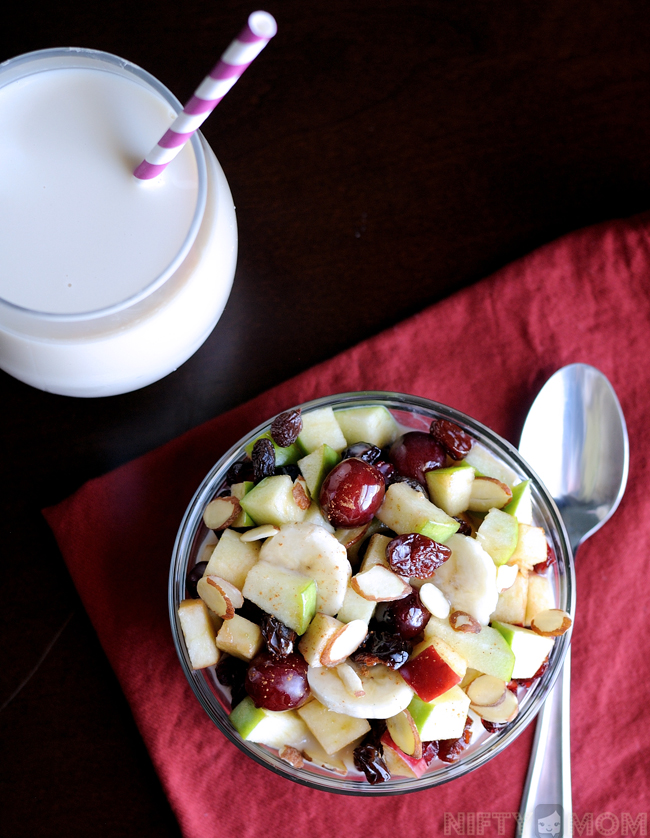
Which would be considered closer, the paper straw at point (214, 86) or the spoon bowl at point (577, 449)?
the paper straw at point (214, 86)

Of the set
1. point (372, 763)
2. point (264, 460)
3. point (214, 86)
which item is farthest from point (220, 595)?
point (214, 86)

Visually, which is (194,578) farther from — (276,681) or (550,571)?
(550,571)

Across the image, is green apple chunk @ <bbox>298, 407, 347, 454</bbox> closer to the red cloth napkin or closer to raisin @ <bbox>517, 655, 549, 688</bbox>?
the red cloth napkin

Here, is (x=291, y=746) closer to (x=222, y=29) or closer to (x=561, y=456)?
(x=561, y=456)

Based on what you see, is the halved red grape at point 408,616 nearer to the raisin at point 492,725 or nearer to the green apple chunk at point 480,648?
the green apple chunk at point 480,648

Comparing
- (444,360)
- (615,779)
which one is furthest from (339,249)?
(615,779)

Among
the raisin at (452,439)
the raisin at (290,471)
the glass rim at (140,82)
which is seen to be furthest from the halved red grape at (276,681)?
the glass rim at (140,82)

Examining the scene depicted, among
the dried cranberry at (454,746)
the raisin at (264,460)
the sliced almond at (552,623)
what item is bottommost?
the dried cranberry at (454,746)
